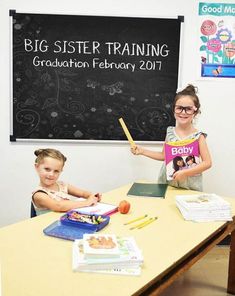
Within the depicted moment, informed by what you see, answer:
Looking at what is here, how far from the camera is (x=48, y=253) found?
Result: 1434 millimetres

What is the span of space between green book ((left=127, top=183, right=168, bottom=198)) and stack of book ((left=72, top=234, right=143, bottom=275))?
927 mm

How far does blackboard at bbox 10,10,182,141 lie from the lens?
299 centimetres

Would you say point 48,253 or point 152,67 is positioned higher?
point 152,67

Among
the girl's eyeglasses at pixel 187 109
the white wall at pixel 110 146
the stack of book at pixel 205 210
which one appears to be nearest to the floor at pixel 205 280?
the white wall at pixel 110 146

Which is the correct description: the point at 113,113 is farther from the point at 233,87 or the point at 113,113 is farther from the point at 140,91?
the point at 233,87

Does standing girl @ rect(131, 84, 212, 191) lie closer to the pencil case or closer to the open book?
the open book

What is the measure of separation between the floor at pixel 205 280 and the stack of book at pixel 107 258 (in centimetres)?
133

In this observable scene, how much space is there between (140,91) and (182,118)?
0.63m

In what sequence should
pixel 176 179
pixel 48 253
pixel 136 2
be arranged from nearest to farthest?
pixel 48 253
pixel 176 179
pixel 136 2

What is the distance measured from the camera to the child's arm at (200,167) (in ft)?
7.95

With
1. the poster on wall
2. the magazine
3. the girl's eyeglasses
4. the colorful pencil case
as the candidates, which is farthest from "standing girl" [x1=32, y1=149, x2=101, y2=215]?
the poster on wall

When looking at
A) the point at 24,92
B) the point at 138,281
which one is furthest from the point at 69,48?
the point at 138,281

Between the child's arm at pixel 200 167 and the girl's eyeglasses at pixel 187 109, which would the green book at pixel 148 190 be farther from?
the girl's eyeglasses at pixel 187 109

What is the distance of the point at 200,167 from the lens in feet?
8.04
